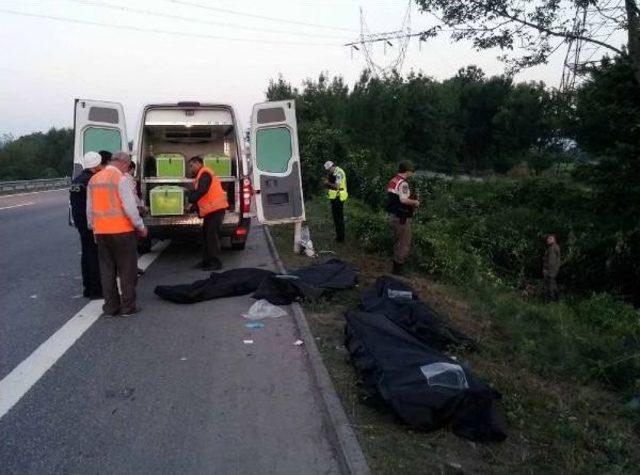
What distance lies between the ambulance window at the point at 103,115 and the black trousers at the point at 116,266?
374cm

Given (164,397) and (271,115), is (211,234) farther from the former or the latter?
(164,397)

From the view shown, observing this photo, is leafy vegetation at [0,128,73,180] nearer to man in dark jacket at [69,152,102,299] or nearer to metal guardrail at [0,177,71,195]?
metal guardrail at [0,177,71,195]

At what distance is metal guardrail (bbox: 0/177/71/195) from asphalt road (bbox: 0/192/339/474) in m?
24.3

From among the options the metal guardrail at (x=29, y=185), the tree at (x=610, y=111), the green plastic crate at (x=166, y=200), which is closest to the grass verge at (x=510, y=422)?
the green plastic crate at (x=166, y=200)

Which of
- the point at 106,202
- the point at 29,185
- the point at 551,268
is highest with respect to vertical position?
the point at 106,202

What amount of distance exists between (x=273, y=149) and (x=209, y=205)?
162 centimetres

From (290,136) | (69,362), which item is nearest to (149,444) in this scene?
(69,362)

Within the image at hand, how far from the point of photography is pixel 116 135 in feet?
33.1

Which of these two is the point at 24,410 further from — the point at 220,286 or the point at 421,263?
the point at 421,263

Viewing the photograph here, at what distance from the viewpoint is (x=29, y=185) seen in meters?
34.9

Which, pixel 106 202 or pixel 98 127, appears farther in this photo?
pixel 98 127

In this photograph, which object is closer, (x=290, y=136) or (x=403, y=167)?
(x=403, y=167)

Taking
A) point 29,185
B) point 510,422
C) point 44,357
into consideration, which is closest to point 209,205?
point 44,357

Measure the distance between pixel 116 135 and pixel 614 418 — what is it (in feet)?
27.3
